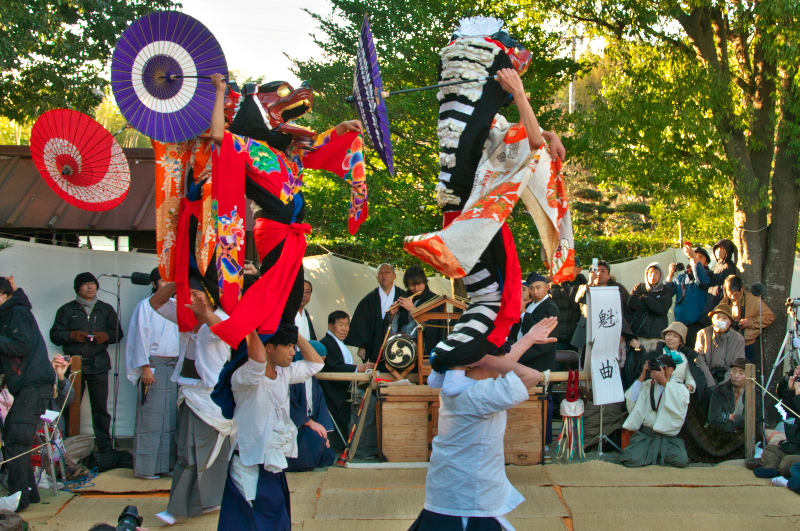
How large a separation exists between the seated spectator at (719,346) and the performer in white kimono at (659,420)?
737 mm

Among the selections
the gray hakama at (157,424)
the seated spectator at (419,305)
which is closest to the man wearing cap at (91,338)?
the gray hakama at (157,424)

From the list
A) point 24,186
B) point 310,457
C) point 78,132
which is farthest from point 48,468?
point 24,186

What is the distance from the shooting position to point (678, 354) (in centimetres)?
611

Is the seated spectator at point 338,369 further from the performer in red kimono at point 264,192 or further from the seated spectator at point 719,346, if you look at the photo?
the seated spectator at point 719,346

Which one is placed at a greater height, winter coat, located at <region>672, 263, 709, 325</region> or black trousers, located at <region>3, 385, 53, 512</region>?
winter coat, located at <region>672, 263, 709, 325</region>

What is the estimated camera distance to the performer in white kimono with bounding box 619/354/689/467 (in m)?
5.75

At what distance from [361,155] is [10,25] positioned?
12.9 feet

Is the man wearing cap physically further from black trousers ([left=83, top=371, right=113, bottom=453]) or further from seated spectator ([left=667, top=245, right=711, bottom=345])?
seated spectator ([left=667, top=245, right=711, bottom=345])

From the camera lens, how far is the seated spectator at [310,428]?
543 cm

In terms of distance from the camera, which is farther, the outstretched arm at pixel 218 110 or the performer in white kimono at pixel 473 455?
the outstretched arm at pixel 218 110

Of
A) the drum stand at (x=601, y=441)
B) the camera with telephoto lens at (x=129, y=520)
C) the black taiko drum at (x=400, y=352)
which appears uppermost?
the black taiko drum at (x=400, y=352)

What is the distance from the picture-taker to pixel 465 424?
3424 millimetres

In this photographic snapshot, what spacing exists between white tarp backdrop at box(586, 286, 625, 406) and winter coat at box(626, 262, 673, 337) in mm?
991

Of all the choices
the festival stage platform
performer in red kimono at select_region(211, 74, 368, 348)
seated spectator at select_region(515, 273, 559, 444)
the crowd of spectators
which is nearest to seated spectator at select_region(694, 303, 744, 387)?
the crowd of spectators
